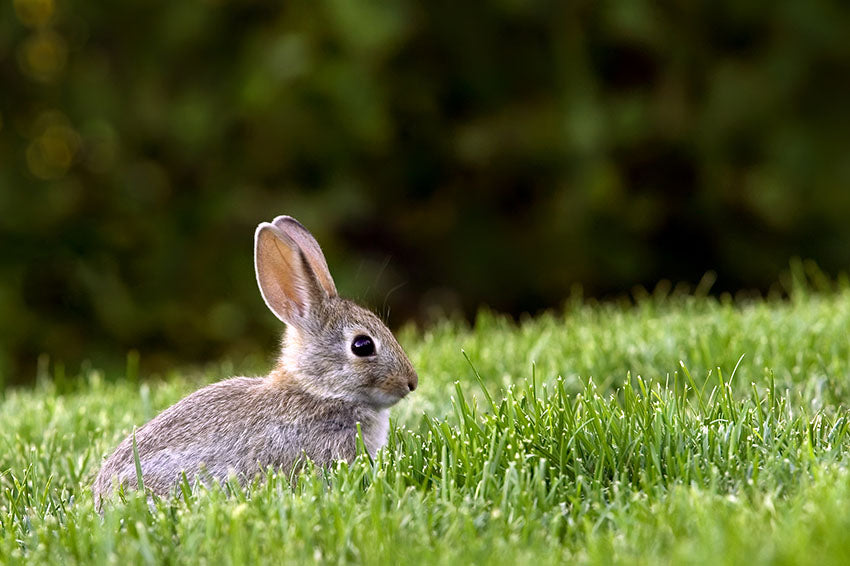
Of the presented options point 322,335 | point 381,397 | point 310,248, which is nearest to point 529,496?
point 381,397

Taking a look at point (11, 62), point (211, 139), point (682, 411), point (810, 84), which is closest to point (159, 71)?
point (211, 139)

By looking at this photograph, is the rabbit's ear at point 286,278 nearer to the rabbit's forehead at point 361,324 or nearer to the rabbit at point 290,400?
the rabbit at point 290,400

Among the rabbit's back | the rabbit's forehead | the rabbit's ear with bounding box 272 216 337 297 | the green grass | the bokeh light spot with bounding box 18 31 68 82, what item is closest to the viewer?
the green grass

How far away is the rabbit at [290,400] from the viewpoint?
3812 mm

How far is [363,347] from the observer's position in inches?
163

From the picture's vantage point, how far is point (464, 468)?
130 inches

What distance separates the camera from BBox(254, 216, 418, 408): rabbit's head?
409cm

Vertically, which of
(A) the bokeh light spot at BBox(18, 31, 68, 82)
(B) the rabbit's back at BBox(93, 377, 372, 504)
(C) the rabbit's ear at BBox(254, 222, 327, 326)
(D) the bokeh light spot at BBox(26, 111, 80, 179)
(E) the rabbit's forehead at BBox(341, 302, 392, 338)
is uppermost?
(A) the bokeh light spot at BBox(18, 31, 68, 82)

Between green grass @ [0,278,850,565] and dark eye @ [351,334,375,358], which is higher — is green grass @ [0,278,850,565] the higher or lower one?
the lower one

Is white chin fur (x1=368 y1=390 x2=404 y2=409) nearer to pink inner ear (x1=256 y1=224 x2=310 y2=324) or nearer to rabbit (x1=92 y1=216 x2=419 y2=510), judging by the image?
rabbit (x1=92 y1=216 x2=419 y2=510)

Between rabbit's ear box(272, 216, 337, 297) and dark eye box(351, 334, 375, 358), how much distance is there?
0.88ft

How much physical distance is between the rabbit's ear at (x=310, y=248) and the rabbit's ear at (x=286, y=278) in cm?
7

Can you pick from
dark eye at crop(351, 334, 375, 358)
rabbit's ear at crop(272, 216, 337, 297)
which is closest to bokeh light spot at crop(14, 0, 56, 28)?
rabbit's ear at crop(272, 216, 337, 297)

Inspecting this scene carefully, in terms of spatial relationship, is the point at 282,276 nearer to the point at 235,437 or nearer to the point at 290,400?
the point at 290,400
